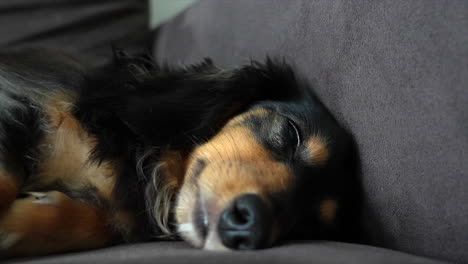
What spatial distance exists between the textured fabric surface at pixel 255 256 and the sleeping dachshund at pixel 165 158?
0.24 ft

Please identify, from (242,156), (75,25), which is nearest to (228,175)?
(242,156)

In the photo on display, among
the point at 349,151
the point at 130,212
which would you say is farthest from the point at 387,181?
the point at 130,212

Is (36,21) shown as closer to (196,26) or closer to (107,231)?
(196,26)

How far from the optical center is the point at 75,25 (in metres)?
2.81

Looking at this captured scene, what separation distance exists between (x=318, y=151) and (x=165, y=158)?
41cm

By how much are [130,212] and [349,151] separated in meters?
0.57

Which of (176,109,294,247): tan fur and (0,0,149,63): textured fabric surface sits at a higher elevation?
(0,0,149,63): textured fabric surface

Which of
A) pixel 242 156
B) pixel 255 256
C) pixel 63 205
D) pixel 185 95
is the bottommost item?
pixel 255 256

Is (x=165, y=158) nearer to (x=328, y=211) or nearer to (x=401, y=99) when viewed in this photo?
(x=328, y=211)

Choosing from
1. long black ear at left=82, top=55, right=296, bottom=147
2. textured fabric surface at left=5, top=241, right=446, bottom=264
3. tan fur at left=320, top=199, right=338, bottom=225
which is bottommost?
textured fabric surface at left=5, top=241, right=446, bottom=264

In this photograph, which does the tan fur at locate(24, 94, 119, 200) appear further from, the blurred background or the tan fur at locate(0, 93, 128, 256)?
the blurred background

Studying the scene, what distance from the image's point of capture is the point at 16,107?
4.28 feet

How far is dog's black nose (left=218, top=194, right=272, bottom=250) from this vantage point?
107 cm

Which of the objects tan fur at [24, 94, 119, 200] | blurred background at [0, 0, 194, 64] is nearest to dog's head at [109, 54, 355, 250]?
tan fur at [24, 94, 119, 200]
